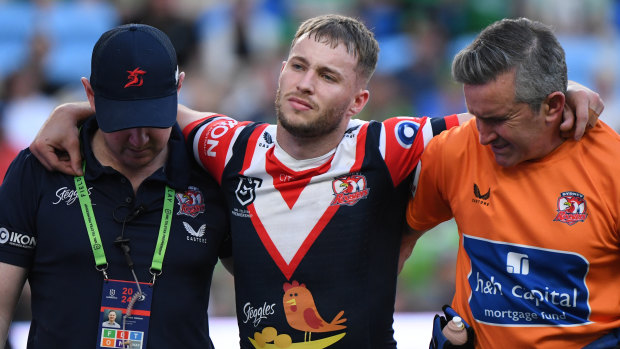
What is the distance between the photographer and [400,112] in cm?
779

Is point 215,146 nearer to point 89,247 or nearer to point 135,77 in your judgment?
point 135,77

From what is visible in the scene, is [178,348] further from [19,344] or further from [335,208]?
[19,344]

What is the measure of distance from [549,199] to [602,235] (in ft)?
0.67

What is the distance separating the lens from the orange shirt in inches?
105

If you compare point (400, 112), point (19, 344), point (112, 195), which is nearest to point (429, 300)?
point (400, 112)

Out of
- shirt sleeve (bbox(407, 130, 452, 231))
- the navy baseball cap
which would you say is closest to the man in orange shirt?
shirt sleeve (bbox(407, 130, 452, 231))

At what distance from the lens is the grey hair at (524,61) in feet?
8.92

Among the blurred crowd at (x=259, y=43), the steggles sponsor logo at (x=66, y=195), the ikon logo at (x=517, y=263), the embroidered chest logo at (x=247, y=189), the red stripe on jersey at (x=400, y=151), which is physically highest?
the blurred crowd at (x=259, y=43)

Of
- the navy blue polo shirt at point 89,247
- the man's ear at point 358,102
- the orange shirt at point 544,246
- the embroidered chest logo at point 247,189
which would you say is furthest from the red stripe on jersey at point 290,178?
the orange shirt at point 544,246

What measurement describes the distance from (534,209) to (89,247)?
153 centimetres

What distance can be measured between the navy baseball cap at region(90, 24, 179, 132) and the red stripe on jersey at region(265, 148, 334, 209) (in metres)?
0.44

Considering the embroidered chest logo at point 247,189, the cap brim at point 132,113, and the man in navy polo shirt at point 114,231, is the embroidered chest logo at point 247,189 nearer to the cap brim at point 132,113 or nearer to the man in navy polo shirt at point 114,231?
the man in navy polo shirt at point 114,231

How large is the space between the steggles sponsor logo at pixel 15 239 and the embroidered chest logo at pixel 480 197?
1558mm

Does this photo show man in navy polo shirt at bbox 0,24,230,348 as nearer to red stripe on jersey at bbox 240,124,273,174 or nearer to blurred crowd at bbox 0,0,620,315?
red stripe on jersey at bbox 240,124,273,174
